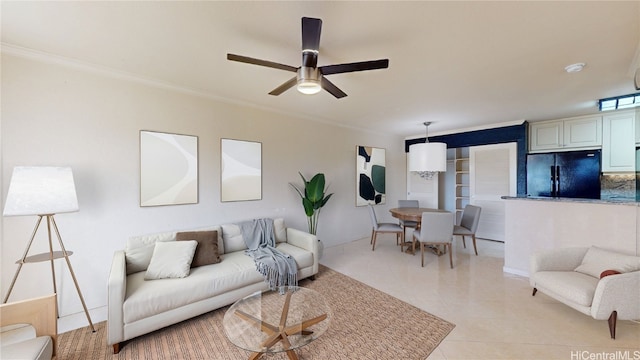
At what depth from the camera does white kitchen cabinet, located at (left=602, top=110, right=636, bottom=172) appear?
11.9 ft

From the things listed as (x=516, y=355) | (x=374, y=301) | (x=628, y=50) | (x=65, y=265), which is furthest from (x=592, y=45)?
(x=65, y=265)

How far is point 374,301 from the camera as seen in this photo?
8.52 feet

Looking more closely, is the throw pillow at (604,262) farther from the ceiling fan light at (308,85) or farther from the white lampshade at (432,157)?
the ceiling fan light at (308,85)

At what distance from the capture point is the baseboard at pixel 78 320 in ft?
7.02

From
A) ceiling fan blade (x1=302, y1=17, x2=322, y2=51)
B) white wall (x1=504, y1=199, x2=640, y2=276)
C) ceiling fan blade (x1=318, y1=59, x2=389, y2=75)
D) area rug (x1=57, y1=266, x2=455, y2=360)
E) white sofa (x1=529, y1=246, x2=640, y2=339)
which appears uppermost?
ceiling fan blade (x1=302, y1=17, x2=322, y2=51)

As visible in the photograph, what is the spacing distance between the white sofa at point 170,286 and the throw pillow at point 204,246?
0.23ft

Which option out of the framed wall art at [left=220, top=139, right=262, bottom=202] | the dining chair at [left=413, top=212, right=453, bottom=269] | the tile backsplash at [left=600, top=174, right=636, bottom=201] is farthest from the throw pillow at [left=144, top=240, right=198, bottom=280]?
the tile backsplash at [left=600, top=174, right=636, bottom=201]

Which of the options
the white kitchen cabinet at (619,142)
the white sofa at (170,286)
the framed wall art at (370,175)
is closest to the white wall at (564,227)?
the white kitchen cabinet at (619,142)

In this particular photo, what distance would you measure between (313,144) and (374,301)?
272 centimetres

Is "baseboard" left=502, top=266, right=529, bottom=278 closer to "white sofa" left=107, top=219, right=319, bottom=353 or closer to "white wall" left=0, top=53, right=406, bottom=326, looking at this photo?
"white sofa" left=107, top=219, right=319, bottom=353

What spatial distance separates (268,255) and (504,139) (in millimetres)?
4947

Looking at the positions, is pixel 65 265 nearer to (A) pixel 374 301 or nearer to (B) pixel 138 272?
(B) pixel 138 272

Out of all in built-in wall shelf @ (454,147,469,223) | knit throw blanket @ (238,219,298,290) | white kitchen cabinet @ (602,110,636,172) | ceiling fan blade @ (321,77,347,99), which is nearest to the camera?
ceiling fan blade @ (321,77,347,99)

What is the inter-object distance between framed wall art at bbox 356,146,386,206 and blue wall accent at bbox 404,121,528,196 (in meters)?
1.70
